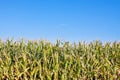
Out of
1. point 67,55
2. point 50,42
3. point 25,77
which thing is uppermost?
point 50,42

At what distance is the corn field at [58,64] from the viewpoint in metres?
7.31

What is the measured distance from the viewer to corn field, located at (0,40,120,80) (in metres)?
7.31

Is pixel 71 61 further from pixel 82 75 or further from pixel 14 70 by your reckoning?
pixel 14 70

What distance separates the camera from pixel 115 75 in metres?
7.94

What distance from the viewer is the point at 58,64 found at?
736 centimetres

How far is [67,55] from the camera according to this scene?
7898 millimetres

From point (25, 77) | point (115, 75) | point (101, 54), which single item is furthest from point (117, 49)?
point (25, 77)

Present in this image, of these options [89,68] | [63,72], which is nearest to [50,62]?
[63,72]

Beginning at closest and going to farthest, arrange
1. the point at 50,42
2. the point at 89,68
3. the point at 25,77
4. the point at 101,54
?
1. the point at 25,77
2. the point at 89,68
3. the point at 101,54
4. the point at 50,42

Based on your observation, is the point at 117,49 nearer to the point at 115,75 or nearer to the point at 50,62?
the point at 115,75

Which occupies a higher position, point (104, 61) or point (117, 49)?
point (117, 49)

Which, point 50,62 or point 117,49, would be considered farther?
point 117,49

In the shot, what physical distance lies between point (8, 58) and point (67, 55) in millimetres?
1317

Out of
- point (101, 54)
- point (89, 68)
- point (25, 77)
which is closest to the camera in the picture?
point (25, 77)
